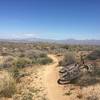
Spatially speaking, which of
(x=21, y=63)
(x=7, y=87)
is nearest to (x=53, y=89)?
(x=7, y=87)

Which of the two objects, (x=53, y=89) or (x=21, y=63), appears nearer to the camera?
(x=53, y=89)

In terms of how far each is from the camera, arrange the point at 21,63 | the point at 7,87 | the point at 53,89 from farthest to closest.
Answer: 1. the point at 21,63
2. the point at 53,89
3. the point at 7,87

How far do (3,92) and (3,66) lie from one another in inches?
366

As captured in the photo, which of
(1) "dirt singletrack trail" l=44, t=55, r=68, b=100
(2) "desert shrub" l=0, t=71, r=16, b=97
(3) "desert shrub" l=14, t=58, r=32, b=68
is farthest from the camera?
(3) "desert shrub" l=14, t=58, r=32, b=68

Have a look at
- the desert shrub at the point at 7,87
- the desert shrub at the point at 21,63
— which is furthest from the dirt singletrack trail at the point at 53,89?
the desert shrub at the point at 21,63

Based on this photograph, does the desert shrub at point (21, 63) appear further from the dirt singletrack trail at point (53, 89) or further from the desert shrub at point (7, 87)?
the desert shrub at point (7, 87)

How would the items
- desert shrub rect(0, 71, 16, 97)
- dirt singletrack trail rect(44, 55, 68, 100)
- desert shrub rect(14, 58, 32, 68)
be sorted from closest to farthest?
1. dirt singletrack trail rect(44, 55, 68, 100)
2. desert shrub rect(0, 71, 16, 97)
3. desert shrub rect(14, 58, 32, 68)

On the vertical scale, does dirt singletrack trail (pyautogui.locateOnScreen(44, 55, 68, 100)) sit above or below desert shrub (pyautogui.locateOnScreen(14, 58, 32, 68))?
below

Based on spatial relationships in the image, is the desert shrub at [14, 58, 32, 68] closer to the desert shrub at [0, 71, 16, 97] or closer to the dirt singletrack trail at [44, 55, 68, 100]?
the dirt singletrack trail at [44, 55, 68, 100]

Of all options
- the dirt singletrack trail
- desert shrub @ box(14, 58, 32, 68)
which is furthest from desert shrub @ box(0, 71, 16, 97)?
desert shrub @ box(14, 58, 32, 68)

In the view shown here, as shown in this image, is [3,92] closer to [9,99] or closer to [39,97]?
[9,99]

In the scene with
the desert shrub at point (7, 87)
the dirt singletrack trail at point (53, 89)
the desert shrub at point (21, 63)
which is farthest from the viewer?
the desert shrub at point (21, 63)

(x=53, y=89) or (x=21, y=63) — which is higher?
(x=21, y=63)

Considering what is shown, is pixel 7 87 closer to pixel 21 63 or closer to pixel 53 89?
pixel 53 89
